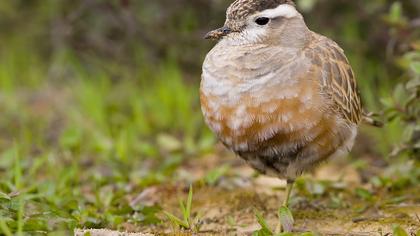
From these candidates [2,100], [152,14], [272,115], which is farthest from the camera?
[152,14]

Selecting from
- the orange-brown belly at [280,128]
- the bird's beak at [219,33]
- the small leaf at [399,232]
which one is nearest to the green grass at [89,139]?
the orange-brown belly at [280,128]

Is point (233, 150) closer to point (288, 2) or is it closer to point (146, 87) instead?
point (288, 2)

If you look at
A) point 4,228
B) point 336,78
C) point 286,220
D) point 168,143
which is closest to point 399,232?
point 286,220

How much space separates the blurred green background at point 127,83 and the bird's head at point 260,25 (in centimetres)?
90

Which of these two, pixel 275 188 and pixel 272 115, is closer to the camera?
pixel 272 115

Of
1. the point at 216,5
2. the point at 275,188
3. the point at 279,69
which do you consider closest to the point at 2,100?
the point at 216,5

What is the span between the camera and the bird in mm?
4230

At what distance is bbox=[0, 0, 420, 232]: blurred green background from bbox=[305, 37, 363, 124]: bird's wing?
0.33 metres

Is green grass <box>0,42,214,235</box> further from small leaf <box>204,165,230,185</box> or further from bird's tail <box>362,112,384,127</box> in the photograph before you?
bird's tail <box>362,112,384,127</box>

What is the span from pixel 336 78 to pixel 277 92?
54cm

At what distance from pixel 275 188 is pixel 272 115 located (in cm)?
99

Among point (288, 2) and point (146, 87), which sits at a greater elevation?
point (288, 2)

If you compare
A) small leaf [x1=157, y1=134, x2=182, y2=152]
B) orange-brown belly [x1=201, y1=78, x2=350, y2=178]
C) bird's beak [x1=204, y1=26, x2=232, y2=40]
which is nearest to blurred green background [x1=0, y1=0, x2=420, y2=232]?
small leaf [x1=157, y1=134, x2=182, y2=152]

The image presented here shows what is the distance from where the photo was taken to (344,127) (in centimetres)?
453
